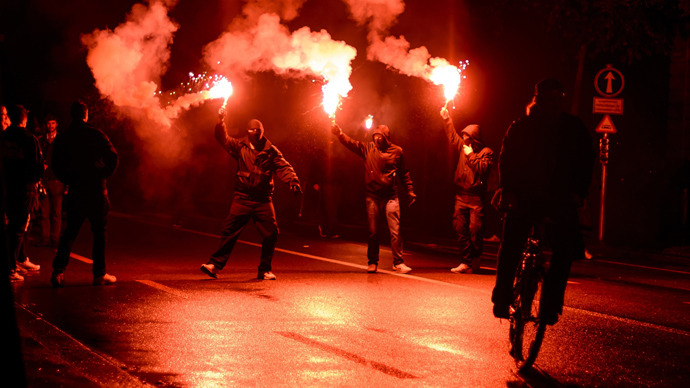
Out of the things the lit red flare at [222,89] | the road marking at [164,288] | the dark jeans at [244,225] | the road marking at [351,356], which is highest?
the lit red flare at [222,89]

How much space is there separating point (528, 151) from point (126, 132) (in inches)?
665

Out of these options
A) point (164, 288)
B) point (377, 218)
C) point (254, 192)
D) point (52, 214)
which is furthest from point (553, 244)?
point (52, 214)

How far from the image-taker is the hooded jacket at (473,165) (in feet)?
38.0

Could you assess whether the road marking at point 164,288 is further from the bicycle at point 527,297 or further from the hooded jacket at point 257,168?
the bicycle at point 527,297

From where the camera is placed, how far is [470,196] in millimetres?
11945

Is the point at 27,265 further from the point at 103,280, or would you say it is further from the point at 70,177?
the point at 70,177

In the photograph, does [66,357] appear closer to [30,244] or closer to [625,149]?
[30,244]

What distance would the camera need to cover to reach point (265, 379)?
5.77m

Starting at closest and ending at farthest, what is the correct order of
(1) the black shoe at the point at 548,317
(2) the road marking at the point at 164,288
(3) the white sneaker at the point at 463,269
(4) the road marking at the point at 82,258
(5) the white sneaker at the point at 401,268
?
(1) the black shoe at the point at 548,317 → (2) the road marking at the point at 164,288 → (5) the white sneaker at the point at 401,268 → (3) the white sneaker at the point at 463,269 → (4) the road marking at the point at 82,258

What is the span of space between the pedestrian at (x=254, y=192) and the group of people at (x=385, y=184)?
0.01 metres

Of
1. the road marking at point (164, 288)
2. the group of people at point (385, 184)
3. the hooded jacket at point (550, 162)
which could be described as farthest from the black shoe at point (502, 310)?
the road marking at point (164, 288)

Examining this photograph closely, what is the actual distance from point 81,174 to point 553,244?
18.0ft

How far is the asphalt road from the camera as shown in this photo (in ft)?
19.5

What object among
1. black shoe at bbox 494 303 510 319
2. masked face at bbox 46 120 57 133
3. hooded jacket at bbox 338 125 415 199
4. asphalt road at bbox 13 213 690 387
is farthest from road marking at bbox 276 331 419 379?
masked face at bbox 46 120 57 133
